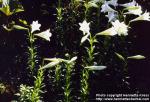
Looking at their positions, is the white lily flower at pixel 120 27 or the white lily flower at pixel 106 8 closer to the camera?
the white lily flower at pixel 120 27

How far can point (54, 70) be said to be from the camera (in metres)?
3.51

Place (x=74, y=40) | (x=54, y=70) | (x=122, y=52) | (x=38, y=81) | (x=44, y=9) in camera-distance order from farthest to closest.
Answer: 1. (x=44, y=9)
2. (x=74, y=40)
3. (x=122, y=52)
4. (x=54, y=70)
5. (x=38, y=81)

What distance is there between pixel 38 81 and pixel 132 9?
4.08 ft

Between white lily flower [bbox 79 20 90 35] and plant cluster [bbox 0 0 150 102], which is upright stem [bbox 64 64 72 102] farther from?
white lily flower [bbox 79 20 90 35]

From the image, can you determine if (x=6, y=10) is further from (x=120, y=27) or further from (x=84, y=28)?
(x=120, y=27)

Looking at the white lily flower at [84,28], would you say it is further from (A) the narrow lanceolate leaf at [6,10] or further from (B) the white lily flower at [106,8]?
(A) the narrow lanceolate leaf at [6,10]

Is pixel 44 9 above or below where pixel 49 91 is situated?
above

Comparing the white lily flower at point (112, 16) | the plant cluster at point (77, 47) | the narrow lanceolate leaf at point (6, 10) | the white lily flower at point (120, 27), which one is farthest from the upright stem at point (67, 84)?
the narrow lanceolate leaf at point (6, 10)

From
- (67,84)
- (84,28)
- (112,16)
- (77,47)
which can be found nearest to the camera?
(67,84)

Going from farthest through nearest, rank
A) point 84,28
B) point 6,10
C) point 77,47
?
point 6,10 < point 77,47 < point 84,28

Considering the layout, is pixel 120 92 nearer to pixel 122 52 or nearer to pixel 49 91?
pixel 122 52

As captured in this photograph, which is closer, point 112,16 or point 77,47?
point 112,16

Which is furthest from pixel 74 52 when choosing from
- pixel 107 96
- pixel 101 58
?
pixel 107 96

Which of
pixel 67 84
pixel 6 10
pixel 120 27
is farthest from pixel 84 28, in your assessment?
pixel 6 10
